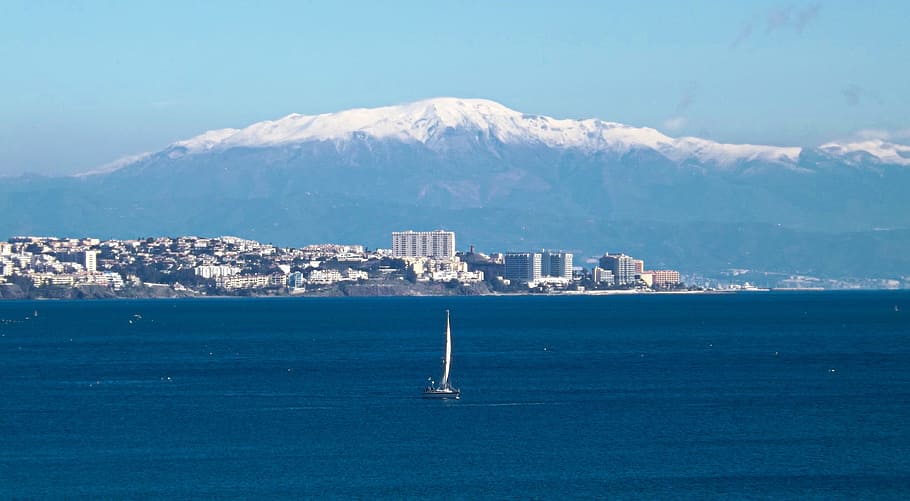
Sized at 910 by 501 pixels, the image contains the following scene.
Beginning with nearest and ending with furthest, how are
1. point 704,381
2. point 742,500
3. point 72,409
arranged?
point 742,500 → point 72,409 → point 704,381

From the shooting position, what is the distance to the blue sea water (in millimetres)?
45094

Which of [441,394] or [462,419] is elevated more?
[441,394]

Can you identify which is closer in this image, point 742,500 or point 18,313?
point 742,500

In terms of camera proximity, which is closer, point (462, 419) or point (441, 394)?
point (462, 419)

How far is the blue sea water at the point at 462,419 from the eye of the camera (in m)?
45.1

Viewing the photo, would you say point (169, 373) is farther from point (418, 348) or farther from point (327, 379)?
point (418, 348)

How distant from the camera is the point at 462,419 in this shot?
59.4 meters

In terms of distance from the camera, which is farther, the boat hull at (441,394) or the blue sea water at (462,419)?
the boat hull at (441,394)

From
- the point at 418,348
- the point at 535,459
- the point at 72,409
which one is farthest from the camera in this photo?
the point at 418,348

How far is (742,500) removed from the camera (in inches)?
1660

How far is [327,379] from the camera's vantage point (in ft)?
252

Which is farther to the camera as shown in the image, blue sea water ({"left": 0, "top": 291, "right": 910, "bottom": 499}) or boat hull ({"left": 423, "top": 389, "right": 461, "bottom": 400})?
boat hull ({"left": 423, "top": 389, "right": 461, "bottom": 400})

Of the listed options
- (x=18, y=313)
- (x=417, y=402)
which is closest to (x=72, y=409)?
(x=417, y=402)

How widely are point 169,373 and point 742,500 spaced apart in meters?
45.4
